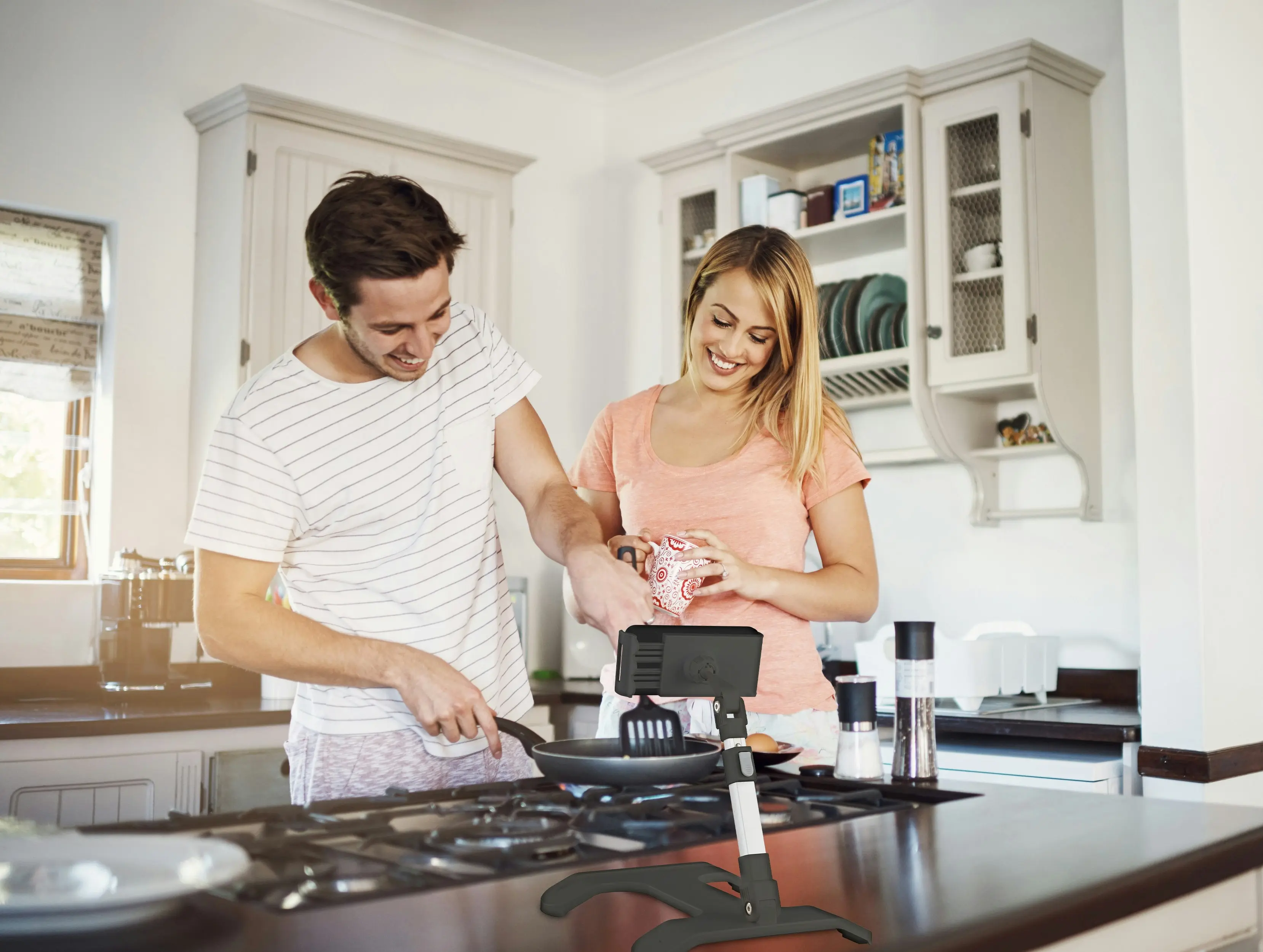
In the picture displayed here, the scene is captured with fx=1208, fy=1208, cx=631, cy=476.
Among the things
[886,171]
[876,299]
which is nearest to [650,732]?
[876,299]

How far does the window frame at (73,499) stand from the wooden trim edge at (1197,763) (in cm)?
269

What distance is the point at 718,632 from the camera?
0.90 metres

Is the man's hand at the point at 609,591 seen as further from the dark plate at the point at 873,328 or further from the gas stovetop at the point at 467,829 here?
the dark plate at the point at 873,328

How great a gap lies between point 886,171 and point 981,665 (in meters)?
1.37

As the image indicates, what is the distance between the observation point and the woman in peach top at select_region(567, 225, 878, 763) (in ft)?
5.32

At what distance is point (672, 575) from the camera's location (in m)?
1.53

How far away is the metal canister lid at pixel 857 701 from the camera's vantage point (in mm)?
1451

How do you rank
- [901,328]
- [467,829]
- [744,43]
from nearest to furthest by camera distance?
1. [467,829]
2. [901,328]
3. [744,43]

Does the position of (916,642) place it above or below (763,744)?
above

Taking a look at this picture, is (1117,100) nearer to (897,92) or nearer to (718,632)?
(897,92)

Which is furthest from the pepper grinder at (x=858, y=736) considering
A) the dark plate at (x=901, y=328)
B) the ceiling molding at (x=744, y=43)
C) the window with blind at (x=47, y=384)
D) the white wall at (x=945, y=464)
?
the ceiling molding at (x=744, y=43)

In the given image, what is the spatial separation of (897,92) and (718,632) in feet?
8.28

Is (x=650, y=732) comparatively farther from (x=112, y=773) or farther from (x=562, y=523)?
(x=112, y=773)

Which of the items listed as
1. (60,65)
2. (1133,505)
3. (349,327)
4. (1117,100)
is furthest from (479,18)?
(349,327)
